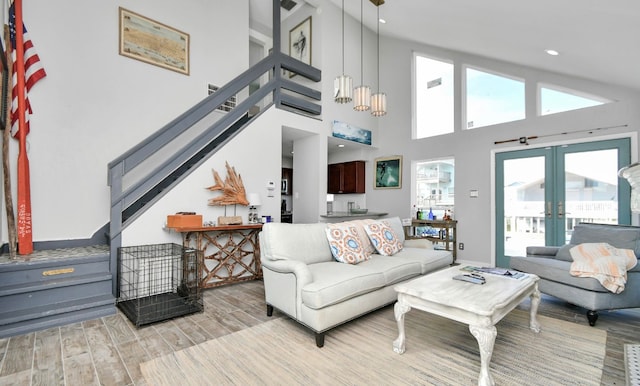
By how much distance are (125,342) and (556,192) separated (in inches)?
237

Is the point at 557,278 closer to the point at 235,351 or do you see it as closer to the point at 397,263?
the point at 397,263

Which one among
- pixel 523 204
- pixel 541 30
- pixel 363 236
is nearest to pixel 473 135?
pixel 523 204

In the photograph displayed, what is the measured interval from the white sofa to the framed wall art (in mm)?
3542

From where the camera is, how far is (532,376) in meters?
1.92

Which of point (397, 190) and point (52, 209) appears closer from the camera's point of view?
point (52, 209)

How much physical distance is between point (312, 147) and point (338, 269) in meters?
3.43

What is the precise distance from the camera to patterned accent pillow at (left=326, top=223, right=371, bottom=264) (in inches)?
127

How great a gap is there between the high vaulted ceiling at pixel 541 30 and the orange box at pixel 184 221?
433 cm

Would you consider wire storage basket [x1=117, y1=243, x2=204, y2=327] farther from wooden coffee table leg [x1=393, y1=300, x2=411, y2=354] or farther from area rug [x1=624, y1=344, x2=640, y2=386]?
area rug [x1=624, y1=344, x2=640, y2=386]

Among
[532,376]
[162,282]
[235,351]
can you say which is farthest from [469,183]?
[162,282]

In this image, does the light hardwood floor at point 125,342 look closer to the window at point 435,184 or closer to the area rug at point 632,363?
the area rug at point 632,363

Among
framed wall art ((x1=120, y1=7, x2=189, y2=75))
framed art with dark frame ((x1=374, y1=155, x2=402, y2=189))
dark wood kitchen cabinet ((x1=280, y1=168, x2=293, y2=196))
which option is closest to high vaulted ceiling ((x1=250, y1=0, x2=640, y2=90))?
framed art with dark frame ((x1=374, y1=155, x2=402, y2=189))

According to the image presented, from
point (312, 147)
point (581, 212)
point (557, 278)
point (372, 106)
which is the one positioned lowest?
point (557, 278)

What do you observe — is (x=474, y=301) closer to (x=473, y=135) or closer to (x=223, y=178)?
(x=223, y=178)
